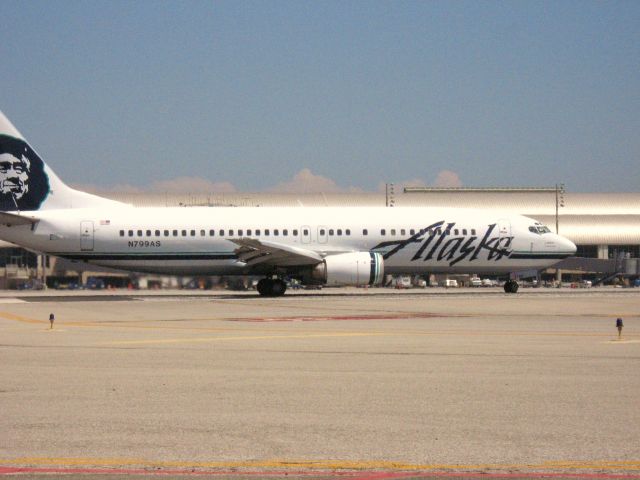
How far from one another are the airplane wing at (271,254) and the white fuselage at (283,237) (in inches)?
29.7

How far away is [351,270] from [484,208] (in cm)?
5774

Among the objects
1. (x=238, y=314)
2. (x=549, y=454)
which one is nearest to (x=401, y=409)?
(x=549, y=454)

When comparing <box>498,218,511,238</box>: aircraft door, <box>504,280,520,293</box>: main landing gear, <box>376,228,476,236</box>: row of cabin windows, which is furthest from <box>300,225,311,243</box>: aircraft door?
<box>504,280,520,293</box>: main landing gear

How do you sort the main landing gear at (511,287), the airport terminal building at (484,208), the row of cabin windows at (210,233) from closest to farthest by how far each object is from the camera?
the row of cabin windows at (210,233)
the main landing gear at (511,287)
the airport terminal building at (484,208)

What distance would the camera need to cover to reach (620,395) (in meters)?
11.9

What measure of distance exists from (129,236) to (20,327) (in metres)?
19.7

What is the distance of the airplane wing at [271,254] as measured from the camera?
41.5 meters

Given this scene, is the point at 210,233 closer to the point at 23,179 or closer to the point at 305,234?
the point at 305,234

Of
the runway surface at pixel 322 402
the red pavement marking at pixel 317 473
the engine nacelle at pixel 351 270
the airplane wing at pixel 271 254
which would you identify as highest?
the airplane wing at pixel 271 254

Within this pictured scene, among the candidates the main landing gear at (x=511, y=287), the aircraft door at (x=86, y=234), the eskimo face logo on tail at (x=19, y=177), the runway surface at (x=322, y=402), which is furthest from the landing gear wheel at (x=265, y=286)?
the runway surface at (x=322, y=402)

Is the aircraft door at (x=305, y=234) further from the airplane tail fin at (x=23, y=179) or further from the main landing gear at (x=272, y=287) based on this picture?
the airplane tail fin at (x=23, y=179)

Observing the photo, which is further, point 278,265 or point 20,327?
point 278,265

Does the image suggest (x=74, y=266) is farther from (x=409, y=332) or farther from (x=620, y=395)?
(x=620, y=395)

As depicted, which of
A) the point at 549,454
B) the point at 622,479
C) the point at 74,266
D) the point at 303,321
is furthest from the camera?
the point at 74,266
